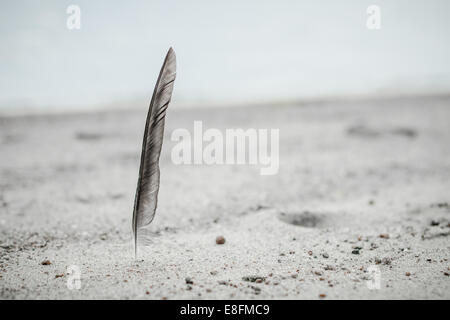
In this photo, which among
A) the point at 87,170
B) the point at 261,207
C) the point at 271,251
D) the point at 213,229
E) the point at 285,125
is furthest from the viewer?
the point at 285,125

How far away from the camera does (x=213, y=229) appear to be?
3922 millimetres

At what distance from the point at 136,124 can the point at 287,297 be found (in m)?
8.86

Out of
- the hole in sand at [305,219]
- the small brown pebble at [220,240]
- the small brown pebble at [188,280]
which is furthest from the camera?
the hole in sand at [305,219]

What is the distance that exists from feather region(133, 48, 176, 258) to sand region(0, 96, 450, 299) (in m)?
0.42

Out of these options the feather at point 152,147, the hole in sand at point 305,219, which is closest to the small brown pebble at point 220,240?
the feather at point 152,147

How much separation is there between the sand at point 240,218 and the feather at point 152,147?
42 centimetres

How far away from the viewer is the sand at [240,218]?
8.41 ft

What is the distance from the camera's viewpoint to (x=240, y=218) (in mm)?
4262

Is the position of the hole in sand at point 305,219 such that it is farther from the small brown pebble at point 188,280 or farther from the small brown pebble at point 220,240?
the small brown pebble at point 188,280

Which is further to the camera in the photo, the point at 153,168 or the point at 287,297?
the point at 153,168

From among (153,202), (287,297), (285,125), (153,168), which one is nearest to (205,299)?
(287,297)

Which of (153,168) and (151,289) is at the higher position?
(153,168)

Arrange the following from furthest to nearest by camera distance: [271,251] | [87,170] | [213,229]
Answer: [87,170] < [213,229] < [271,251]

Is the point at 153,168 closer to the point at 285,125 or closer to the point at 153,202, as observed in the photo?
the point at 153,202
